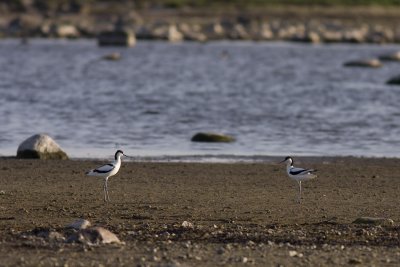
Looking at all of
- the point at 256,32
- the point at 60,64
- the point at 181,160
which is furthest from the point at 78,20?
the point at 181,160

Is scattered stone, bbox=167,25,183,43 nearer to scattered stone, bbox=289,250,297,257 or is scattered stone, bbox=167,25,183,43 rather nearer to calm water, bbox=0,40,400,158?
calm water, bbox=0,40,400,158

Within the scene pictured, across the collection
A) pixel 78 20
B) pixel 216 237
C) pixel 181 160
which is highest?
pixel 216 237

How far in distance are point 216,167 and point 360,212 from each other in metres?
6.08

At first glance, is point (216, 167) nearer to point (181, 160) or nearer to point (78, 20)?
point (181, 160)

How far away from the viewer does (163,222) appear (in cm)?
1650

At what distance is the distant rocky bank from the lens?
11112 centimetres

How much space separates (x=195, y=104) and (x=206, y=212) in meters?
25.4

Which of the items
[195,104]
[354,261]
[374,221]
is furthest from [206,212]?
[195,104]

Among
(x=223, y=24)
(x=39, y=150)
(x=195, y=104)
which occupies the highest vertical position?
(x=39, y=150)

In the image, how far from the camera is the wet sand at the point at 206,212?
13.4 m

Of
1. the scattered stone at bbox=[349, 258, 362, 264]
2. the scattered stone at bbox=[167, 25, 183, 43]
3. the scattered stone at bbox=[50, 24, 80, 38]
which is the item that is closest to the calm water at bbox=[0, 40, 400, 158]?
the scattered stone at bbox=[349, 258, 362, 264]

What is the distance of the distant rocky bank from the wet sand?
85.4 meters

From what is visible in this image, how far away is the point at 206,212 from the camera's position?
57.5 ft

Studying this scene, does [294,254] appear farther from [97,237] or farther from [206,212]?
[206,212]
